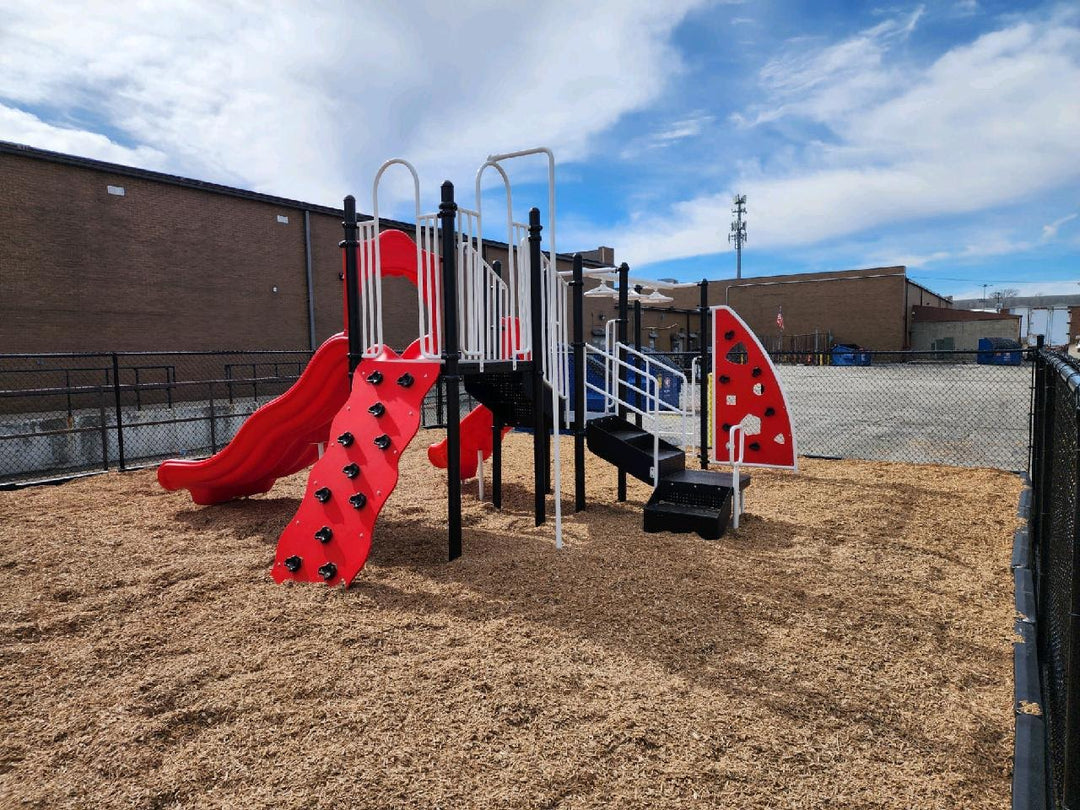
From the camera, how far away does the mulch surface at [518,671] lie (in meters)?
2.28

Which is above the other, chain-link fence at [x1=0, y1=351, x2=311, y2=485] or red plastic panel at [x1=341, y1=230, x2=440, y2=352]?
red plastic panel at [x1=341, y1=230, x2=440, y2=352]

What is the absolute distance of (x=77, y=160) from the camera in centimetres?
1588

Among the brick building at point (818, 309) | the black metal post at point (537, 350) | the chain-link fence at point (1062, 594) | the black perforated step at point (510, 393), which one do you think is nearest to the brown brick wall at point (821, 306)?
the brick building at point (818, 309)

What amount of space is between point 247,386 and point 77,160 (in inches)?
276

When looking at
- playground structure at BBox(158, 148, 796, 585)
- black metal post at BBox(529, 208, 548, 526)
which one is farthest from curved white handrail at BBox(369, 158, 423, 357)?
black metal post at BBox(529, 208, 548, 526)

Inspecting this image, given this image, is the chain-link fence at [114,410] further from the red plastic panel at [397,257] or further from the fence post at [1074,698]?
the fence post at [1074,698]

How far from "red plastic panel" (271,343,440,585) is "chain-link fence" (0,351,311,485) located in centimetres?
497

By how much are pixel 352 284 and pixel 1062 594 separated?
461 cm

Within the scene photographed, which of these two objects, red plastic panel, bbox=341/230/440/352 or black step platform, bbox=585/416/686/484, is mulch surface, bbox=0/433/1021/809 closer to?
black step platform, bbox=585/416/686/484

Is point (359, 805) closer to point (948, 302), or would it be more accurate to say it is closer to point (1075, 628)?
point (1075, 628)

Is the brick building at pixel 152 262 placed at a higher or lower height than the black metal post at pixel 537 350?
higher

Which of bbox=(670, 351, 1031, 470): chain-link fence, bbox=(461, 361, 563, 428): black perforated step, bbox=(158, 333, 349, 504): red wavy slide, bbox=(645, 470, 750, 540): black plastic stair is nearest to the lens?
bbox=(645, 470, 750, 540): black plastic stair

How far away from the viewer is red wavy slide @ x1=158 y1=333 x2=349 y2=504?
5.73 meters

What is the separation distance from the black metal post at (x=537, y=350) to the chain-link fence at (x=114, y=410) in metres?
5.69
